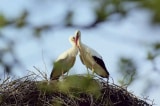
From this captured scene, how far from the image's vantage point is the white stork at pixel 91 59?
6746 mm

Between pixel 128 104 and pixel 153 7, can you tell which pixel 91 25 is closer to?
pixel 153 7

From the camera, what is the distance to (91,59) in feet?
22.2

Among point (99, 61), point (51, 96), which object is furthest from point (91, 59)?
point (51, 96)

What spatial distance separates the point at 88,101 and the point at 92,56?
50.2 inches

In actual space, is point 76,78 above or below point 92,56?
below

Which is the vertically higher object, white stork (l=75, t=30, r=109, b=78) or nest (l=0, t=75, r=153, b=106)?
white stork (l=75, t=30, r=109, b=78)

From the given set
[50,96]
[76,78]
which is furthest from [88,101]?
[76,78]

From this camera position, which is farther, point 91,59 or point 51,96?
point 91,59

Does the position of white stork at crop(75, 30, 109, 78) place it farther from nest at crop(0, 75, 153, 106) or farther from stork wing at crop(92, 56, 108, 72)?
nest at crop(0, 75, 153, 106)

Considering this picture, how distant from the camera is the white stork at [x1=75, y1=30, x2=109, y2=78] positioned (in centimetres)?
675

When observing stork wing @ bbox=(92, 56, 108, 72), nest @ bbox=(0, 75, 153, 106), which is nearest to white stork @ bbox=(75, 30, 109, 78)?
stork wing @ bbox=(92, 56, 108, 72)

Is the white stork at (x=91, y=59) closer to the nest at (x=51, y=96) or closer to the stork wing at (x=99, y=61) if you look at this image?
the stork wing at (x=99, y=61)

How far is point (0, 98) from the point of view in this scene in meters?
5.45

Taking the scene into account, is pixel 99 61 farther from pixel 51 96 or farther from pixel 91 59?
pixel 51 96
